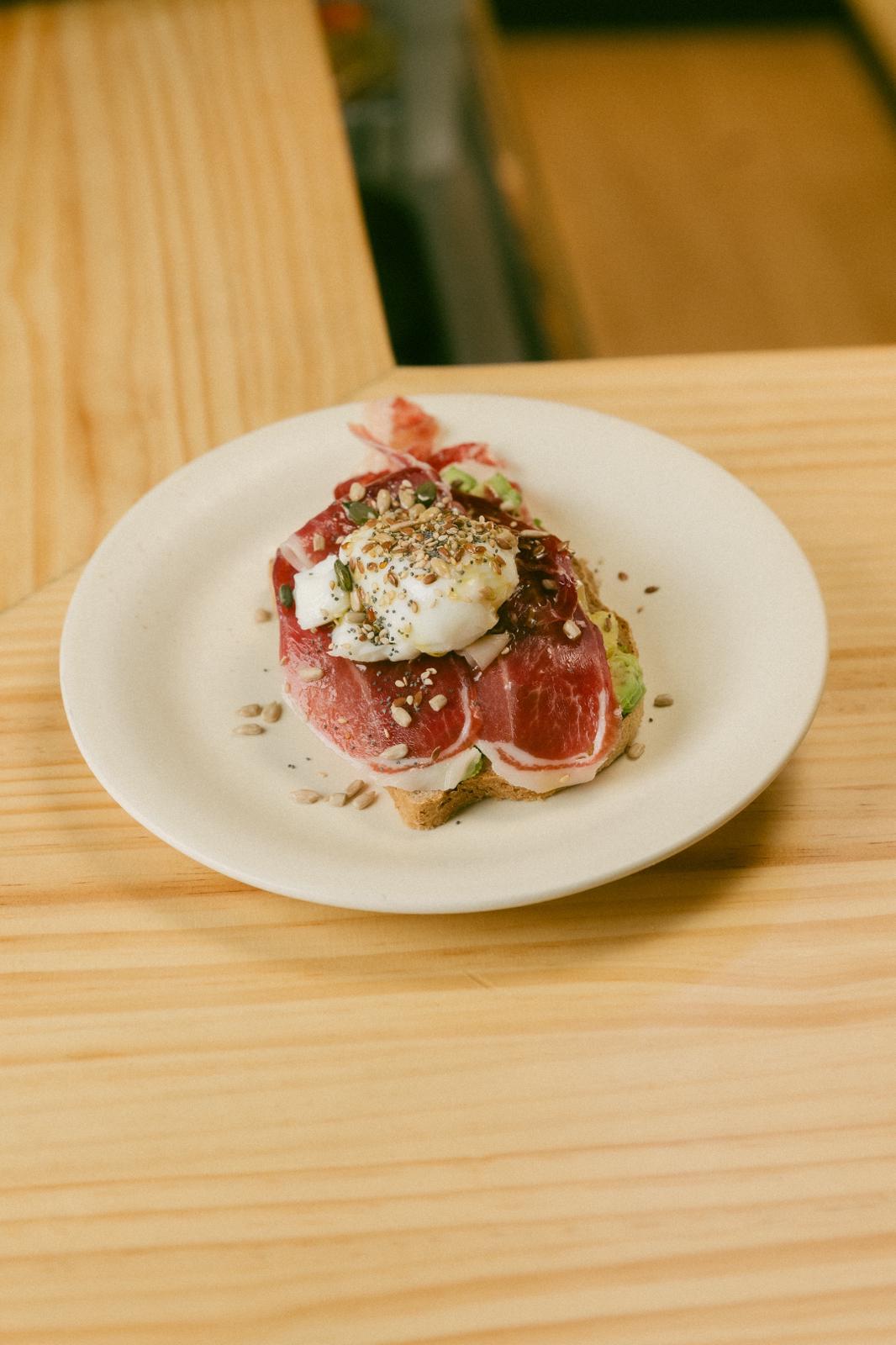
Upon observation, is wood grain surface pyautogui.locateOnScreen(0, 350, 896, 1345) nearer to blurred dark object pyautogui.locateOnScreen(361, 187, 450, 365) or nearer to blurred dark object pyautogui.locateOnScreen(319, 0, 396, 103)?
blurred dark object pyautogui.locateOnScreen(361, 187, 450, 365)

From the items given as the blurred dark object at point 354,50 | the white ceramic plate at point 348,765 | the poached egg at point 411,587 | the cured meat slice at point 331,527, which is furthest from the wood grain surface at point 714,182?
the poached egg at point 411,587

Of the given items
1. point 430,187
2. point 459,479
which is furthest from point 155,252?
point 430,187

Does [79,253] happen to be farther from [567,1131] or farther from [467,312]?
[467,312]

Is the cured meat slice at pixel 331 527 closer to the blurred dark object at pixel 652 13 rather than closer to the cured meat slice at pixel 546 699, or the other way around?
the cured meat slice at pixel 546 699

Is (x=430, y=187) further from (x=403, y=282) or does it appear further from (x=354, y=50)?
(x=403, y=282)

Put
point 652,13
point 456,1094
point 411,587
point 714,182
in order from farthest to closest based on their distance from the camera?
point 652,13, point 714,182, point 411,587, point 456,1094

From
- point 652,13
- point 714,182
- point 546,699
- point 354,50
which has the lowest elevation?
point 714,182

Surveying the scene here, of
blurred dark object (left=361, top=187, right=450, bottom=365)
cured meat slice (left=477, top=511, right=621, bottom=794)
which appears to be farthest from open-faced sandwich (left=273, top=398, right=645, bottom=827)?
blurred dark object (left=361, top=187, right=450, bottom=365)
